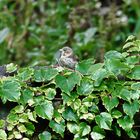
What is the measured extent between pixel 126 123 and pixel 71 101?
0.71ft

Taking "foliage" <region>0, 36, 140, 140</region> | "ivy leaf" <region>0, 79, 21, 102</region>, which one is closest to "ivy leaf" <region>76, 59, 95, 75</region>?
"foliage" <region>0, 36, 140, 140</region>

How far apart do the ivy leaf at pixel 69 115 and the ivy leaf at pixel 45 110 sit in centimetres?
6

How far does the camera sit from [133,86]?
5.02ft

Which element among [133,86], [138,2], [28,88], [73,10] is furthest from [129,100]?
[138,2]

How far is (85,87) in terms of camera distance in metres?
1.53

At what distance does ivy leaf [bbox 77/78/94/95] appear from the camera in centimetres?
153

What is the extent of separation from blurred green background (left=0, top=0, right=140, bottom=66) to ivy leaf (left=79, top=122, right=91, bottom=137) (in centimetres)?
145

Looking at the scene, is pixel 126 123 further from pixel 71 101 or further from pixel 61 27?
pixel 61 27

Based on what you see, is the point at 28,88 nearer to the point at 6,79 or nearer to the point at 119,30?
the point at 6,79

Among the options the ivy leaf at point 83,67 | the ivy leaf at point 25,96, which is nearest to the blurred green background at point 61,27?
the ivy leaf at point 83,67

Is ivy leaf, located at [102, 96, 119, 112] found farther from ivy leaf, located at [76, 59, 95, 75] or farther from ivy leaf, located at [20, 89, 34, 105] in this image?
ivy leaf, located at [20, 89, 34, 105]

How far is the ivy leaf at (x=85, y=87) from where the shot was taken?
1527 mm

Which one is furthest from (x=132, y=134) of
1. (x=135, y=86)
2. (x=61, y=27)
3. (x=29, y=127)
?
(x=61, y=27)

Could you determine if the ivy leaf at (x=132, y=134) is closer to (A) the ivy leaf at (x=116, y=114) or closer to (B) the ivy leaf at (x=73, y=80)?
(A) the ivy leaf at (x=116, y=114)
